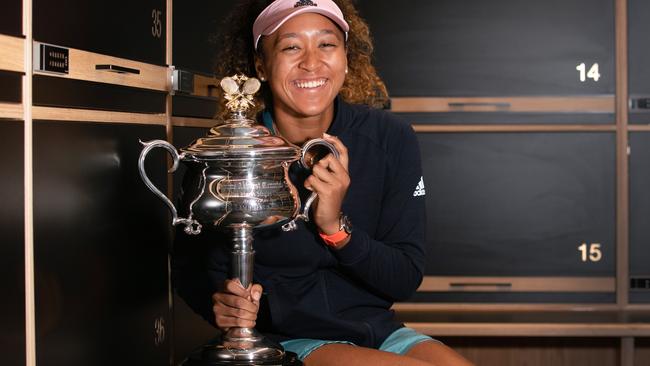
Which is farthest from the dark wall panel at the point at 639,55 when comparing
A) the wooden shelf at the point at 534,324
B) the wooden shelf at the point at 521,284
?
the wooden shelf at the point at 534,324

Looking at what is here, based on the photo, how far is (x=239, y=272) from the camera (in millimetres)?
1638

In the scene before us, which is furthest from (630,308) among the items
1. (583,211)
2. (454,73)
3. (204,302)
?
(204,302)

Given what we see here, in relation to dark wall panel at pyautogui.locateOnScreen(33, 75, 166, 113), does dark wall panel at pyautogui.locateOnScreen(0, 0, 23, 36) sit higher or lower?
higher

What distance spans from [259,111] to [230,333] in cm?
55

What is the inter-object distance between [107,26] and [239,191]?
0.65 m

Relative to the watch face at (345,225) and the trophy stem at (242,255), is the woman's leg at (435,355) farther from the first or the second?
the trophy stem at (242,255)

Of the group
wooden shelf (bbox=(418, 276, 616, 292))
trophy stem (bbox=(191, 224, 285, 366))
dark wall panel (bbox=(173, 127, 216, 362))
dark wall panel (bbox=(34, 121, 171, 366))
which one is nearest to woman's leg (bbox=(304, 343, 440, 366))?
trophy stem (bbox=(191, 224, 285, 366))

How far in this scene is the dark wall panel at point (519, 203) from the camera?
11.4ft

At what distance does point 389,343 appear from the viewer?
6.16ft

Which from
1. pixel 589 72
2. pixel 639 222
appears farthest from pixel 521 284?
pixel 589 72

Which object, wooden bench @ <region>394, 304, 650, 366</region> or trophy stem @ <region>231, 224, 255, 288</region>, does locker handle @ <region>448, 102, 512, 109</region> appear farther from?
trophy stem @ <region>231, 224, 255, 288</region>

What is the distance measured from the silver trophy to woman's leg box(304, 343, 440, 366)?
115 mm

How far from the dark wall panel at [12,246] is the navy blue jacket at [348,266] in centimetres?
33

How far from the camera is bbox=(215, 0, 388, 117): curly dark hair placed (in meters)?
→ 2.10
